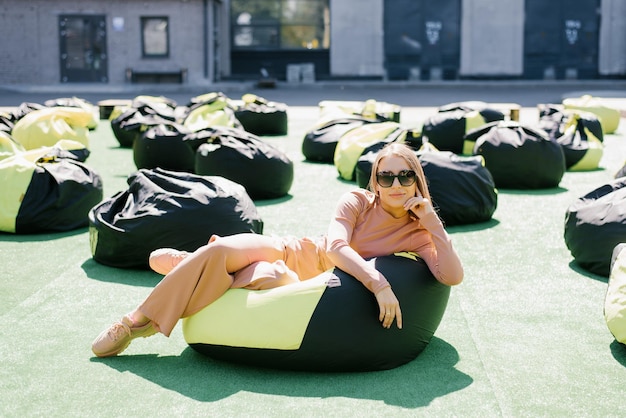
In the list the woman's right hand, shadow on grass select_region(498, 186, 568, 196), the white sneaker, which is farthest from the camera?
shadow on grass select_region(498, 186, 568, 196)

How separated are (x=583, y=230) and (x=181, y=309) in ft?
10.9

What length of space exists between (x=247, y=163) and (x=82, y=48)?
78.0 feet

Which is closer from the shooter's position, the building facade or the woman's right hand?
the woman's right hand

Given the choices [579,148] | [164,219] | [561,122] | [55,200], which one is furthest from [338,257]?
[561,122]

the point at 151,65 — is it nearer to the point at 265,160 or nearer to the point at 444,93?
the point at 444,93

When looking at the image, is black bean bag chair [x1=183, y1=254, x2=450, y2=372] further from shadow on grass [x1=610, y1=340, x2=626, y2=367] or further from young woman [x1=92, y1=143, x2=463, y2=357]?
shadow on grass [x1=610, y1=340, x2=626, y2=367]

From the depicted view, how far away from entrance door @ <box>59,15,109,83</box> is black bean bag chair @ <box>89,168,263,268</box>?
84.3ft

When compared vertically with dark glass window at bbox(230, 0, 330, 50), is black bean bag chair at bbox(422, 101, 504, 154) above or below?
below

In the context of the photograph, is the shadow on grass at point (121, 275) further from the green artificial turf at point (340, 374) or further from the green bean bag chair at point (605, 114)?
the green bean bag chair at point (605, 114)

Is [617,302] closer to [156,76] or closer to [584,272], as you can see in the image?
[584,272]

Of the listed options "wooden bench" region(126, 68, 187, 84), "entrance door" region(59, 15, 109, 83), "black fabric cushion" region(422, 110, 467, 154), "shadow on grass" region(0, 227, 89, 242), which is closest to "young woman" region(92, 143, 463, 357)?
"shadow on grass" region(0, 227, 89, 242)

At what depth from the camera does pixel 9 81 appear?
102 ft

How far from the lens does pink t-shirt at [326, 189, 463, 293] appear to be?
4328 mm

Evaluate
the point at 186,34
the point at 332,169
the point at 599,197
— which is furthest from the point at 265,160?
the point at 186,34
